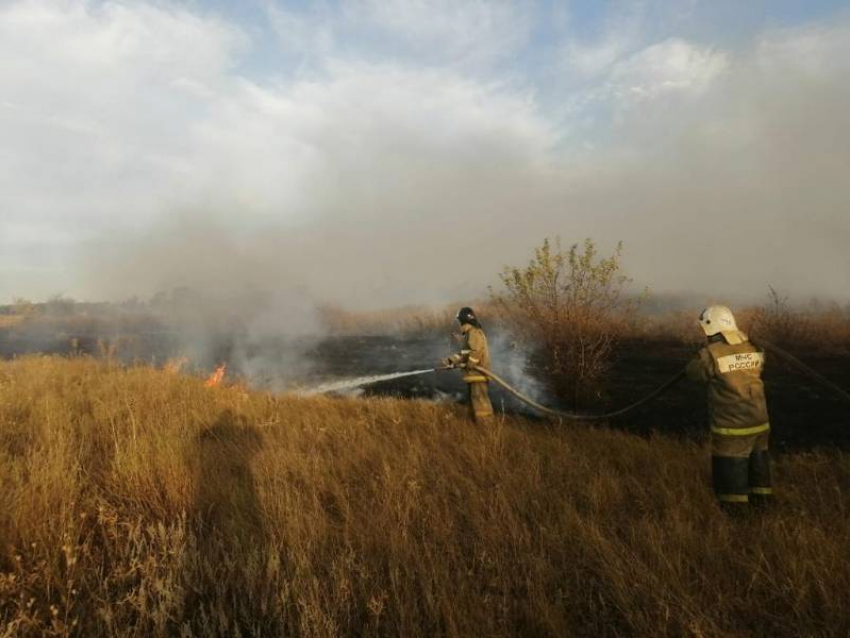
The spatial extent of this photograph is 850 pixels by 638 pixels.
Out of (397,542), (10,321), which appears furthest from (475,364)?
(10,321)

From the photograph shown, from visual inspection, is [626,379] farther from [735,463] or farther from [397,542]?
[397,542]

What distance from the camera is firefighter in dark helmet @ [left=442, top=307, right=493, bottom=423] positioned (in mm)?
7242

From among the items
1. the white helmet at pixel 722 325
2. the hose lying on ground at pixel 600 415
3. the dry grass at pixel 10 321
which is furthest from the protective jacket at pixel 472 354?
the dry grass at pixel 10 321

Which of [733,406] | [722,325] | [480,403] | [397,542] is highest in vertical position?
[722,325]

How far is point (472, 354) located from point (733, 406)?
150 inches

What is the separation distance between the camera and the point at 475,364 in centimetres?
723

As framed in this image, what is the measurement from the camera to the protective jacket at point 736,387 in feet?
12.8

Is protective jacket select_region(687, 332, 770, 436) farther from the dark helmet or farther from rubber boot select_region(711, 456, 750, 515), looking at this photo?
the dark helmet

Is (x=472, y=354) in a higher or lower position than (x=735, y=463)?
higher

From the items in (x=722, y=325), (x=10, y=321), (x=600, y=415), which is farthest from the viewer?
(x=10, y=321)

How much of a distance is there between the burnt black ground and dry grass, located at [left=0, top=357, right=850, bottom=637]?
3.59 meters

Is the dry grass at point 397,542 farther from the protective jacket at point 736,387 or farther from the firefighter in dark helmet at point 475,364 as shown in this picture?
the firefighter in dark helmet at point 475,364

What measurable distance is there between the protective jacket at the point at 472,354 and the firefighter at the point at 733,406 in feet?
11.6

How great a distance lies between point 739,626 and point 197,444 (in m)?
5.47
